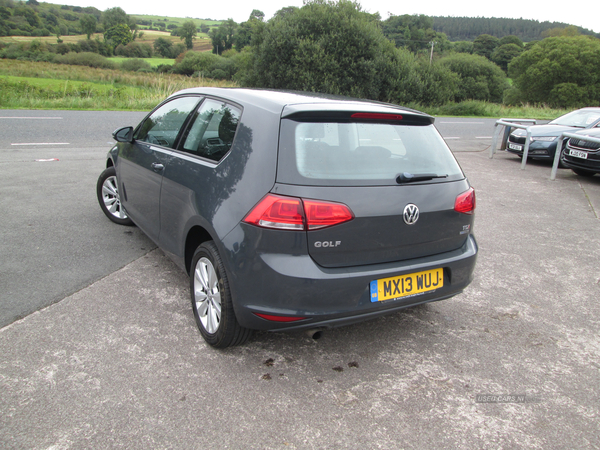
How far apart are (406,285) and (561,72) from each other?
226 ft

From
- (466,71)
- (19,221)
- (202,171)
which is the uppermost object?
(466,71)

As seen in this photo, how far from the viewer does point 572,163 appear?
9.65m

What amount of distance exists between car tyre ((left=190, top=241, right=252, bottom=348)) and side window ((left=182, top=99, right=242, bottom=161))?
0.64 meters

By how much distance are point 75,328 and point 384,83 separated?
1071 inches

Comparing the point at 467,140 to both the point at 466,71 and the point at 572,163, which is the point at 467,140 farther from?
the point at 466,71

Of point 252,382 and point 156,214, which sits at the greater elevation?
point 156,214

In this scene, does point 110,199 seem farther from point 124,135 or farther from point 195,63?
point 195,63

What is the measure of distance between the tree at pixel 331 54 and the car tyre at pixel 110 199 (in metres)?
21.9

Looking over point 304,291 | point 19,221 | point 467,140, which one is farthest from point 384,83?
point 304,291

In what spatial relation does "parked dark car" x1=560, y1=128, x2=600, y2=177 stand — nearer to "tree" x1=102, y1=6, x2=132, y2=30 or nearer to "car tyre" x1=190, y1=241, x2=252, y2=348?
"car tyre" x1=190, y1=241, x2=252, y2=348

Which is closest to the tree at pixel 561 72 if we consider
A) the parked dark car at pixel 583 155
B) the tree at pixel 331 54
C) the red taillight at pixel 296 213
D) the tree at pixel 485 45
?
the tree at pixel 485 45

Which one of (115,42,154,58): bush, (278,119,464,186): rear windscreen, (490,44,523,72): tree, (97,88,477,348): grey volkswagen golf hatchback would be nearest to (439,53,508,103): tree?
(490,44,523,72): tree

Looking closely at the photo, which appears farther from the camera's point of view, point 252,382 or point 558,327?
point 558,327

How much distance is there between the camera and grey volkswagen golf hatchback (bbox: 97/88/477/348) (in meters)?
2.43
